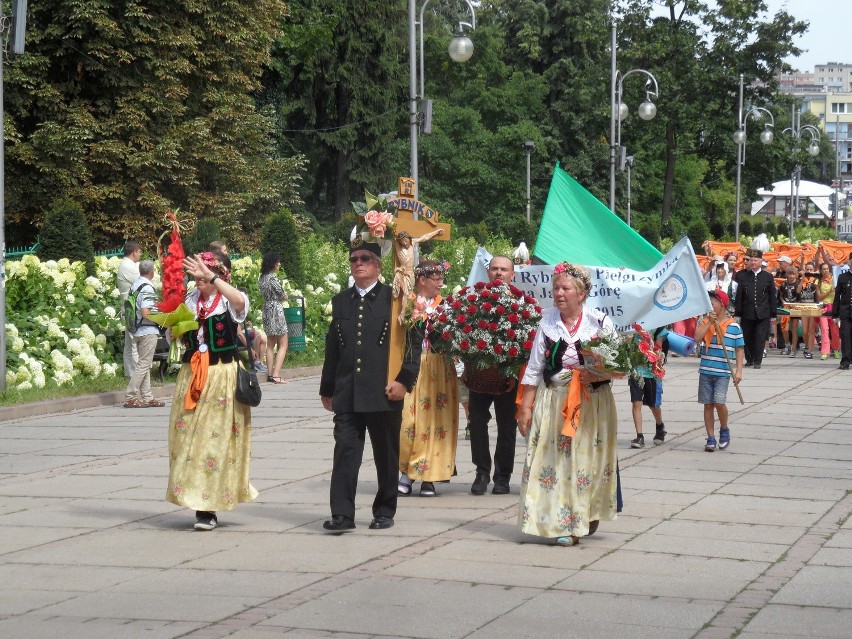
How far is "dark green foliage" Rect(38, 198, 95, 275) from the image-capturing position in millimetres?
20844

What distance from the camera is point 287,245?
84.5 ft

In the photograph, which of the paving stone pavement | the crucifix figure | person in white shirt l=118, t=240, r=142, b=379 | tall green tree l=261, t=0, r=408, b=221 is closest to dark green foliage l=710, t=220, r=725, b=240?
tall green tree l=261, t=0, r=408, b=221

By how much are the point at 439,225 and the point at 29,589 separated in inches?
185

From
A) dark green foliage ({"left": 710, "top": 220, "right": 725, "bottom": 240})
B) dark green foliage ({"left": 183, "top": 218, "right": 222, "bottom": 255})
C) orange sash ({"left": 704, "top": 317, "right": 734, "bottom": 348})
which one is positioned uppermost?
dark green foliage ({"left": 710, "top": 220, "right": 725, "bottom": 240})

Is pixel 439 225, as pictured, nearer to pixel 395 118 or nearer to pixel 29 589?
pixel 29 589

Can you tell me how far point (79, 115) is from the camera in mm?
35062

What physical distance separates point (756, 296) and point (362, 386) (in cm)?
1600

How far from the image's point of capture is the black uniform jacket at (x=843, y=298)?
2355cm

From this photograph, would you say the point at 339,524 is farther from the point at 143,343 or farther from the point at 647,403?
the point at 143,343

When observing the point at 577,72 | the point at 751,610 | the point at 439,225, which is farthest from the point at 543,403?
the point at 577,72

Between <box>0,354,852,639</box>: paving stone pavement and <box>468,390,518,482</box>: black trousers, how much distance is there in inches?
8.9

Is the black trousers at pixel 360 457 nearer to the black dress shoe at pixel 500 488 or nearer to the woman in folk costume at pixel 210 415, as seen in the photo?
the woman in folk costume at pixel 210 415

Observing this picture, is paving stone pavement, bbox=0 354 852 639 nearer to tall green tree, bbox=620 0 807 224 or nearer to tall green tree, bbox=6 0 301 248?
tall green tree, bbox=6 0 301 248

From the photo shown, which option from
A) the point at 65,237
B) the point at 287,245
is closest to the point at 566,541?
the point at 65,237
